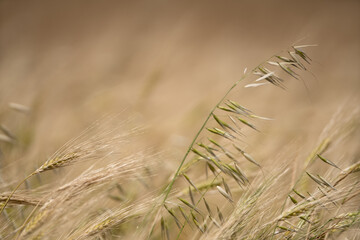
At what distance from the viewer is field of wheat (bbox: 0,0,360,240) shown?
59 cm

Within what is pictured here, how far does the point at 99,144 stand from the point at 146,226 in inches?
6.7

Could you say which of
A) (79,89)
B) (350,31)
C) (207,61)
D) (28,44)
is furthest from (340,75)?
(28,44)

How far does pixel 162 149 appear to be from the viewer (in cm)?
88

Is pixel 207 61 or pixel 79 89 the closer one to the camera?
pixel 79 89

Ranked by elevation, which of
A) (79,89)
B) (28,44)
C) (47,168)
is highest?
(28,44)

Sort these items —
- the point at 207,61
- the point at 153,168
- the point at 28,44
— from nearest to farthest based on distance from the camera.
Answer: the point at 153,168 → the point at 28,44 → the point at 207,61

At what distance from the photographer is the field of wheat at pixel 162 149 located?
1.93 ft

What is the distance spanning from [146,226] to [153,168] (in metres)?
0.17

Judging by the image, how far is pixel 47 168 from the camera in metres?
0.59

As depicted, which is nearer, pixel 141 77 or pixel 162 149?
pixel 162 149

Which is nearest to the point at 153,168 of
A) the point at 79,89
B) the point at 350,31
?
the point at 79,89

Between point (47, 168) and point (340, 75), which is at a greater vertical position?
point (47, 168)

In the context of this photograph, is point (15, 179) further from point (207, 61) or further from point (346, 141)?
point (207, 61)

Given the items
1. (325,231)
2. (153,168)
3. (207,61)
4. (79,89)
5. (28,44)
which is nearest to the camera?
(325,231)
